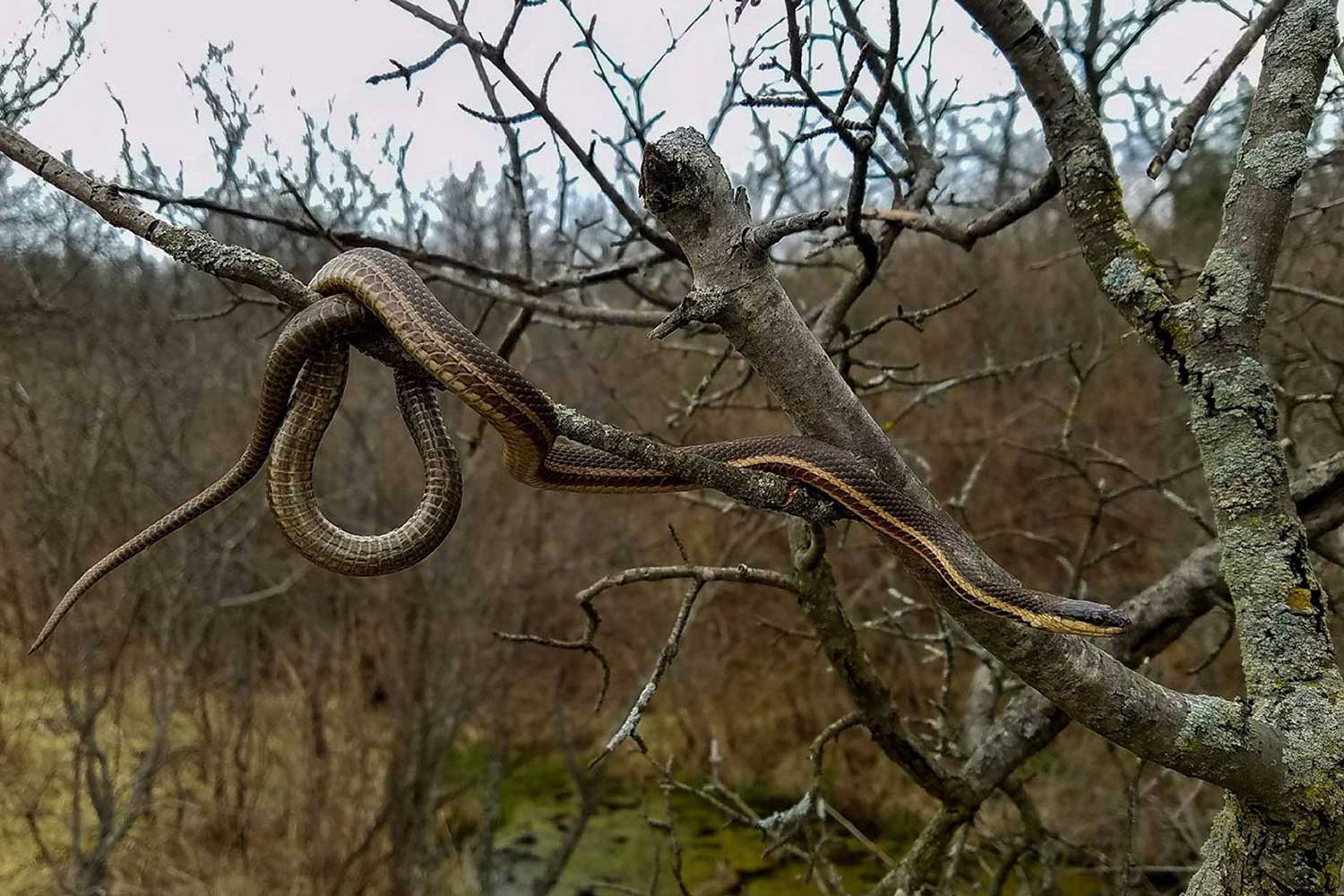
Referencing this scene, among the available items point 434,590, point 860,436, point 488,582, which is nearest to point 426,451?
point 860,436

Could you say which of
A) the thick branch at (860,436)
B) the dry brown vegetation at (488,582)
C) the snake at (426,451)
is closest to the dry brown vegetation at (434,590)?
the dry brown vegetation at (488,582)

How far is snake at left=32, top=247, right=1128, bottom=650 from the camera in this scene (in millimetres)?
1502

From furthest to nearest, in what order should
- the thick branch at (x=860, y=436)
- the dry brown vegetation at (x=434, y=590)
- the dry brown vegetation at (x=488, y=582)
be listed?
the dry brown vegetation at (x=434, y=590) → the dry brown vegetation at (x=488, y=582) → the thick branch at (x=860, y=436)

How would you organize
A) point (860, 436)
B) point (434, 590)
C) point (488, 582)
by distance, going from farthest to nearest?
1. point (488, 582)
2. point (434, 590)
3. point (860, 436)

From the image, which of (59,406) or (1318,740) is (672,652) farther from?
(59,406)

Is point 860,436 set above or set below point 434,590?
above

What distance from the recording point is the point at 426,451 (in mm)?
1700

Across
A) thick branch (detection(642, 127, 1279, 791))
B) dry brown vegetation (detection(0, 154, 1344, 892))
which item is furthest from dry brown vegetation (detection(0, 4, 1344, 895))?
thick branch (detection(642, 127, 1279, 791))

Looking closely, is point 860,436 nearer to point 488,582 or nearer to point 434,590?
point 434,590

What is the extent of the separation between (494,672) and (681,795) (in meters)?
3.80

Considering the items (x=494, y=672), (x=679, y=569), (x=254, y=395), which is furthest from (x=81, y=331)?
(x=679, y=569)

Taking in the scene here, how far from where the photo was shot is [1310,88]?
1.61 m

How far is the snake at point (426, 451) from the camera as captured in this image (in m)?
1.50

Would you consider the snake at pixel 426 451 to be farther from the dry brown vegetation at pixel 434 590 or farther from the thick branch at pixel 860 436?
the dry brown vegetation at pixel 434 590
